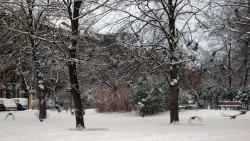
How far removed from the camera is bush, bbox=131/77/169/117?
28584 mm

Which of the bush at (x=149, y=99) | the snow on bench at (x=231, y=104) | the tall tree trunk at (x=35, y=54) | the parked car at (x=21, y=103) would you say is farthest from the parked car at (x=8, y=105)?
the snow on bench at (x=231, y=104)

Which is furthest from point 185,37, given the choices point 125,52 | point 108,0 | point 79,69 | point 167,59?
point 79,69

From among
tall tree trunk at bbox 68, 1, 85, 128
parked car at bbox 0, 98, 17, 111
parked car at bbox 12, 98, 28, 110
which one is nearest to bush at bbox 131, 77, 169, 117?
tall tree trunk at bbox 68, 1, 85, 128

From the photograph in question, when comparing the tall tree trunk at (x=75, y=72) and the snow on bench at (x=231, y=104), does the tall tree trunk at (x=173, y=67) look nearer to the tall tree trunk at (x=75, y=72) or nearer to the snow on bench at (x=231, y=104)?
the tall tree trunk at (x=75, y=72)

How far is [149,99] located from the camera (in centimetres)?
2867

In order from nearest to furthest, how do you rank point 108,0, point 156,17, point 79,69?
point 108,0, point 156,17, point 79,69

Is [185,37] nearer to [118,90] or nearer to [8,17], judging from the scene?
[8,17]

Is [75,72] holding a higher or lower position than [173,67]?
lower

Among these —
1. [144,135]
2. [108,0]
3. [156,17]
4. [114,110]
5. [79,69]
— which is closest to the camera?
[144,135]

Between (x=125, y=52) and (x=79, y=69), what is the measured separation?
735 cm

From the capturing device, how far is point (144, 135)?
14.5 meters

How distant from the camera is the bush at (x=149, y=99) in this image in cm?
2858

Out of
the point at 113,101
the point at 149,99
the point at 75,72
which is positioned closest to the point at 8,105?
the point at 113,101

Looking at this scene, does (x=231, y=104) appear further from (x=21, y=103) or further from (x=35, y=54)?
(x=21, y=103)
